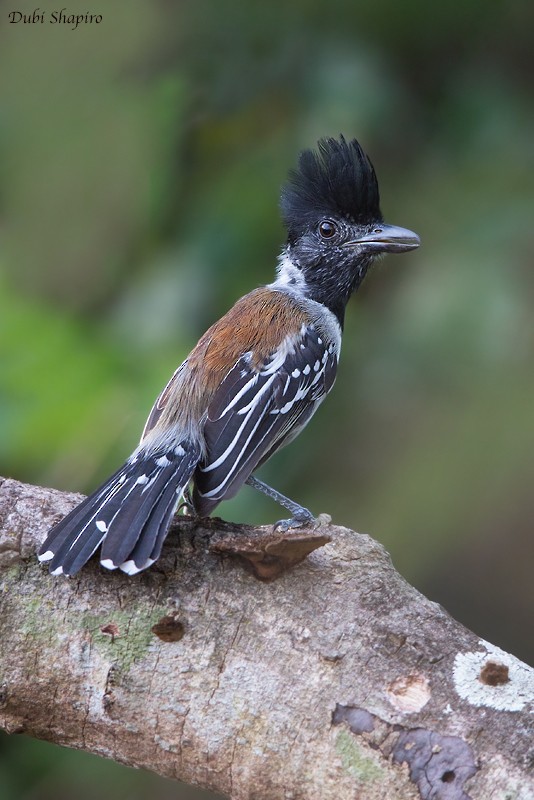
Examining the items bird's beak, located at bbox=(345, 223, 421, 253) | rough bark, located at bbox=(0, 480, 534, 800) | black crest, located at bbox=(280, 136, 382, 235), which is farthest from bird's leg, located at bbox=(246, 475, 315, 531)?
black crest, located at bbox=(280, 136, 382, 235)

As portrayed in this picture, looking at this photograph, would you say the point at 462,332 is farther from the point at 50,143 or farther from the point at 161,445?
A: the point at 50,143

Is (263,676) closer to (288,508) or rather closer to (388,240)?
(288,508)

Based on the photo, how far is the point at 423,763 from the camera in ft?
6.91

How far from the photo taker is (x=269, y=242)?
14.0 feet

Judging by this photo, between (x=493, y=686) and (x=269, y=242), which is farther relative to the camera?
(x=269, y=242)

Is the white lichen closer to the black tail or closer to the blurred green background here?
the black tail

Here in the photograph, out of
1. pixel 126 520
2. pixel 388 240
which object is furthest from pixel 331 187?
pixel 126 520

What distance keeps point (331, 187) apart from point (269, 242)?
37 centimetres

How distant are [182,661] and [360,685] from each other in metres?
0.43

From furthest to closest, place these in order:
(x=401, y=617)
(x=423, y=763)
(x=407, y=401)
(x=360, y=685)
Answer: (x=407, y=401), (x=401, y=617), (x=360, y=685), (x=423, y=763)

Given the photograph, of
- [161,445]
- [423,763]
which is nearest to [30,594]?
[161,445]

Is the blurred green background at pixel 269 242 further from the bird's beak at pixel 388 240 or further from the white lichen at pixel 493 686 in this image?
the white lichen at pixel 493 686

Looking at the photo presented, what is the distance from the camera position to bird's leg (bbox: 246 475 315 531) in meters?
3.01

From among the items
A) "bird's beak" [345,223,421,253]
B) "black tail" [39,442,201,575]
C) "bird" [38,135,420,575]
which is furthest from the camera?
"bird's beak" [345,223,421,253]
